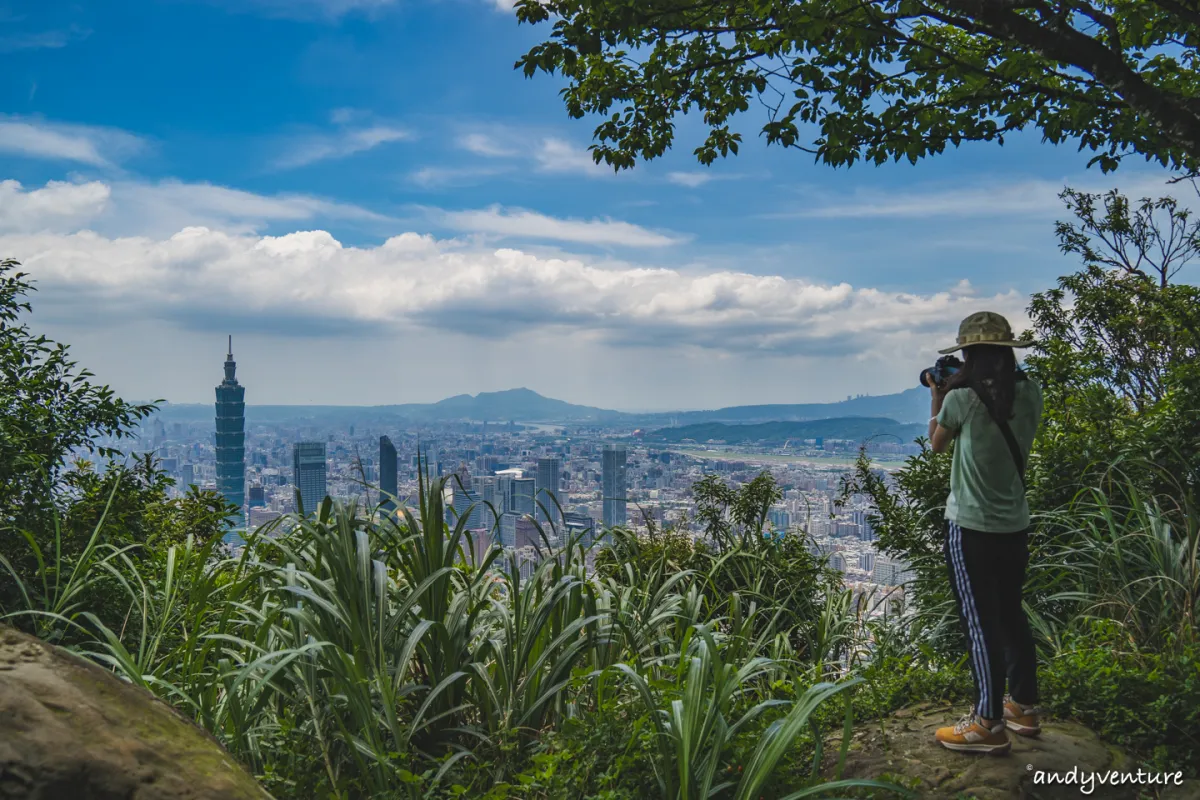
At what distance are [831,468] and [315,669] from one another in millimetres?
4778

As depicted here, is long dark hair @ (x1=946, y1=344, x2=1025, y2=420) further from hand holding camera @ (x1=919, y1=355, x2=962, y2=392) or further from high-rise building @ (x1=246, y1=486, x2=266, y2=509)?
high-rise building @ (x1=246, y1=486, x2=266, y2=509)

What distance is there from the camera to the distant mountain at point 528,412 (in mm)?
18781

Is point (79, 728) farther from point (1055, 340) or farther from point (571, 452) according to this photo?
point (571, 452)

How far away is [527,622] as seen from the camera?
2662 millimetres

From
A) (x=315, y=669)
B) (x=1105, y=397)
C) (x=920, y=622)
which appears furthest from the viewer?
(x=1105, y=397)

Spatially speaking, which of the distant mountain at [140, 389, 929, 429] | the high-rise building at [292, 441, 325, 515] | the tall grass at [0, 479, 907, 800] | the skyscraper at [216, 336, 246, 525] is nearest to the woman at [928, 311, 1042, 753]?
the tall grass at [0, 479, 907, 800]

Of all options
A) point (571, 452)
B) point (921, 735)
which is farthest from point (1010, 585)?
point (571, 452)

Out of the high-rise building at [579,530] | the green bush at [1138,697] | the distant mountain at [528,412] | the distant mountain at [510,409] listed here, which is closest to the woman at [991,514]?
the green bush at [1138,697]

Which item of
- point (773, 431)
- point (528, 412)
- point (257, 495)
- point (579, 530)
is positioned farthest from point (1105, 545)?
point (528, 412)

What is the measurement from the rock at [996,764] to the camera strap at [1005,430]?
89cm

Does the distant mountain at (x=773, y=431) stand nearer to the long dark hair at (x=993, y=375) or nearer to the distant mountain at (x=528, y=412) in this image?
the distant mountain at (x=528, y=412)

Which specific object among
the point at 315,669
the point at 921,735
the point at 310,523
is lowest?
the point at 921,735

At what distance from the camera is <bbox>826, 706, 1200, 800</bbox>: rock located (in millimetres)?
2428

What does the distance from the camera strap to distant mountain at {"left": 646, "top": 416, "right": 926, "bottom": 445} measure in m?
9.77
